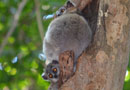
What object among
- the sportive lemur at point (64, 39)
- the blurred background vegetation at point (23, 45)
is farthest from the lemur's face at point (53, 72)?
the blurred background vegetation at point (23, 45)

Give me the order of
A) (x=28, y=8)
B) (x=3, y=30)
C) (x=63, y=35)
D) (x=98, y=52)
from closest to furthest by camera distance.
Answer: (x=98, y=52) < (x=63, y=35) < (x=28, y=8) < (x=3, y=30)

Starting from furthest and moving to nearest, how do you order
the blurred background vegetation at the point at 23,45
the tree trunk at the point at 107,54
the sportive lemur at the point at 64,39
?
the blurred background vegetation at the point at 23,45 < the sportive lemur at the point at 64,39 < the tree trunk at the point at 107,54

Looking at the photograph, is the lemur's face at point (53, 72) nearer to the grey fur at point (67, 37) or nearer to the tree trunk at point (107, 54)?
the grey fur at point (67, 37)

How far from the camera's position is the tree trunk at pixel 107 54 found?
2.81 meters

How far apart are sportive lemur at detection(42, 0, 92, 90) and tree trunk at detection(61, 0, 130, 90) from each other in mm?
157

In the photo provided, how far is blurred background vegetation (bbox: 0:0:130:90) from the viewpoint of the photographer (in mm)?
5605

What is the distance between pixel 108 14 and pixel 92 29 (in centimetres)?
40

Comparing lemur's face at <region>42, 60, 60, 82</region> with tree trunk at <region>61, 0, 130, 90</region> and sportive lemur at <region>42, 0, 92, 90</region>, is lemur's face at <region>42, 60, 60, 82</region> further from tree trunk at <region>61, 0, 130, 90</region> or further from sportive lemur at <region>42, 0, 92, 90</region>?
tree trunk at <region>61, 0, 130, 90</region>

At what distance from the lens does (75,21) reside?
10.7 feet

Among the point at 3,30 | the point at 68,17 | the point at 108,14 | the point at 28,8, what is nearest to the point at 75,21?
the point at 68,17

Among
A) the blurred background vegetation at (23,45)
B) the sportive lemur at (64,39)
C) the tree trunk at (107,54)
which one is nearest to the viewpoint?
the tree trunk at (107,54)

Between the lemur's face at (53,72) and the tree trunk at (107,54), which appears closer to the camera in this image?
the tree trunk at (107,54)

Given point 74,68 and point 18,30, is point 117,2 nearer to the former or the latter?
point 74,68

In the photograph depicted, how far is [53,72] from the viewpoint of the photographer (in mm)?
3217
